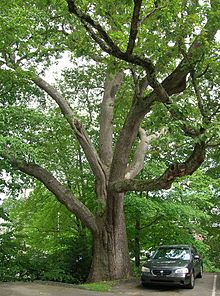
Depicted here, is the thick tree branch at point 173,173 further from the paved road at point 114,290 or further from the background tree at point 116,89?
the paved road at point 114,290

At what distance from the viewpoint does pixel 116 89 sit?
16094mm

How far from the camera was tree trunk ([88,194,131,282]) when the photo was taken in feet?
44.1

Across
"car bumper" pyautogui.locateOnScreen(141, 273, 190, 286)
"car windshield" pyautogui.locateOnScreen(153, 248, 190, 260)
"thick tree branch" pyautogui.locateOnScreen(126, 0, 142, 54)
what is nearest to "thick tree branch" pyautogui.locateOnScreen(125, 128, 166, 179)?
"car windshield" pyautogui.locateOnScreen(153, 248, 190, 260)

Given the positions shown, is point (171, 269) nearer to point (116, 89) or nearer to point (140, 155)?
point (140, 155)

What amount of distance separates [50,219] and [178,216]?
6088mm

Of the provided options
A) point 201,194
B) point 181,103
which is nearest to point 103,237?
point 201,194

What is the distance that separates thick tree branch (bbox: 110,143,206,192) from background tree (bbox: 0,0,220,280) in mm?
27

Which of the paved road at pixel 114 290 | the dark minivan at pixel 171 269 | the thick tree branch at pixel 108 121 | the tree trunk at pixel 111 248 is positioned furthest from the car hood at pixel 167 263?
the thick tree branch at pixel 108 121

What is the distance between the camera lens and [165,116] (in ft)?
31.0

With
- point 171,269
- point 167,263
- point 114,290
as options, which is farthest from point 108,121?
point 114,290

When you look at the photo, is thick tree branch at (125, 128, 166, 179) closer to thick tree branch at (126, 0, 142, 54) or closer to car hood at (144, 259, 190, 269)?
car hood at (144, 259, 190, 269)

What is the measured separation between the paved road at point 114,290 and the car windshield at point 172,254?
109cm

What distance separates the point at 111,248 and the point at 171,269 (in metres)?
2.69

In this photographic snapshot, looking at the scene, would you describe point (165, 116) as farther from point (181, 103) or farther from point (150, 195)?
point (150, 195)
